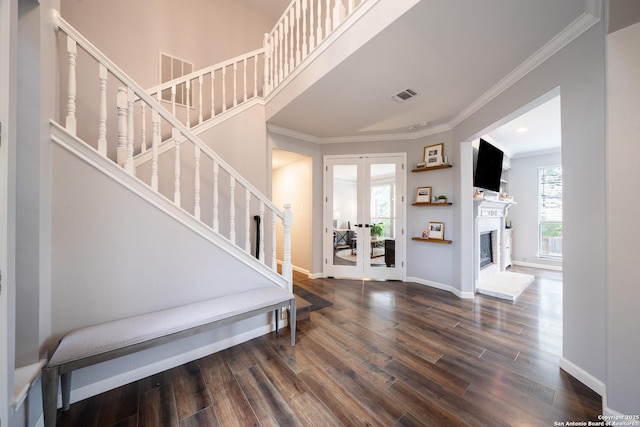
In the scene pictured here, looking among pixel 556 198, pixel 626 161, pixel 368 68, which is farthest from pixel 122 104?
pixel 556 198

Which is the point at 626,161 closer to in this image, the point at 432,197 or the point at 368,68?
the point at 368,68

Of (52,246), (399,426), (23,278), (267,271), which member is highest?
(52,246)

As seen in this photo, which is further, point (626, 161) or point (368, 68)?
point (368, 68)

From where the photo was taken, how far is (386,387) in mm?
1552

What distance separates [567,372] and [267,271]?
8.17 ft

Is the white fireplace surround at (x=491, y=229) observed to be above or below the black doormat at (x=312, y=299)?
above

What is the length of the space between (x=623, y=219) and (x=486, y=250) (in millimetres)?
3317

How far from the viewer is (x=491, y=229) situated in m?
4.11

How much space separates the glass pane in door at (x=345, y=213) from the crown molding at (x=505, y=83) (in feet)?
1.96

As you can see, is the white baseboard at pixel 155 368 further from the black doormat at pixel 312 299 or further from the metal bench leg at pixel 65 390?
the black doormat at pixel 312 299

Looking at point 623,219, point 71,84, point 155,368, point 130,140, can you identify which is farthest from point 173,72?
point 623,219

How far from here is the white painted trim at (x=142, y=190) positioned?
4.67 ft

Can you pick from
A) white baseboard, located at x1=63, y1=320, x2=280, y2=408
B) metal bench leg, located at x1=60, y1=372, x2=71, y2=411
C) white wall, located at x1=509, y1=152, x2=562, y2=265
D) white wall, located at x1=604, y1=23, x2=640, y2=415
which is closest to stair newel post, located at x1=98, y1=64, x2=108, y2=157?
metal bench leg, located at x1=60, y1=372, x2=71, y2=411

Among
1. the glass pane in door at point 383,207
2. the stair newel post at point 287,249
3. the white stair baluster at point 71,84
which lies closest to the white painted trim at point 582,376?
the stair newel post at point 287,249
